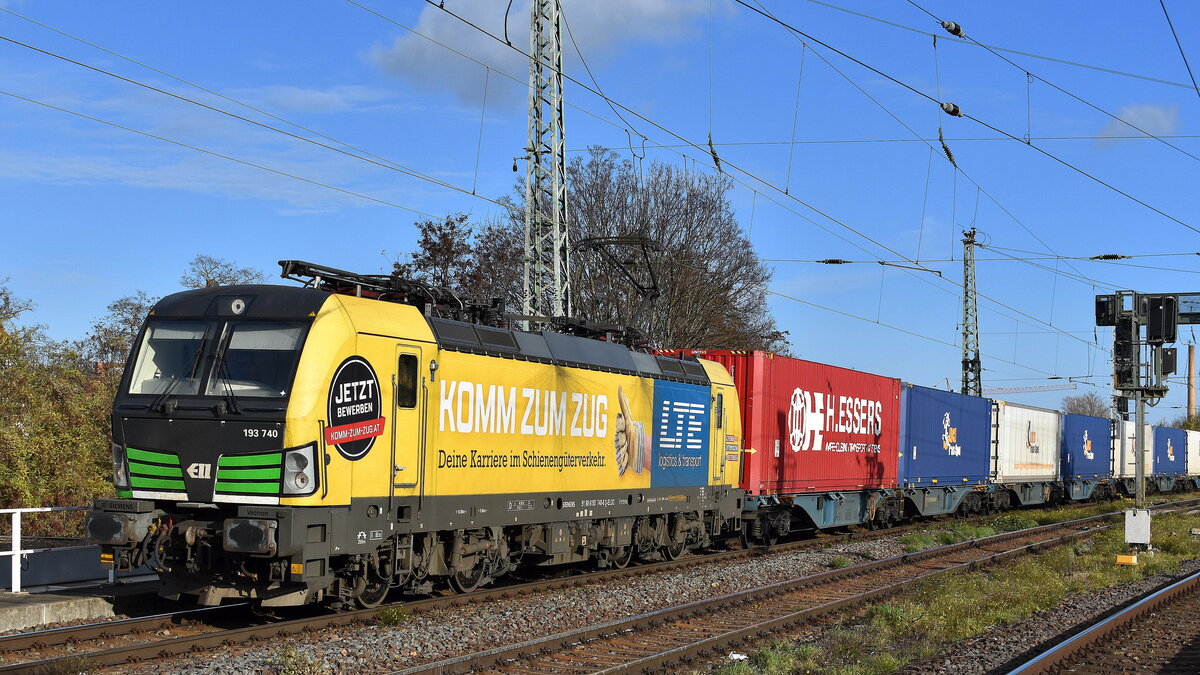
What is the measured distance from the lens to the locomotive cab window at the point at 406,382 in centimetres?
1190

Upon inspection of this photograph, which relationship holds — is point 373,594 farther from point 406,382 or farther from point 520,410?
point 520,410

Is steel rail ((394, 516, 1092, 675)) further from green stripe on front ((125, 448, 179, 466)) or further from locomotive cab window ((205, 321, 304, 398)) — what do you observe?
green stripe on front ((125, 448, 179, 466))

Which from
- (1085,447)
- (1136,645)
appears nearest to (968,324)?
(1085,447)

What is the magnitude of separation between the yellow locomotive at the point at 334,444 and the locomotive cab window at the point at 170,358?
0.07ft

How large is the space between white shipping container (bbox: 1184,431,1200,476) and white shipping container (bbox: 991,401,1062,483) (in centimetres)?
2487

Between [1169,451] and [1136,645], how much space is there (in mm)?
46712

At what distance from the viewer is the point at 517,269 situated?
4150cm

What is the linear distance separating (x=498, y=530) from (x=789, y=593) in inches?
174

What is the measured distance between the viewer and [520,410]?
14055mm

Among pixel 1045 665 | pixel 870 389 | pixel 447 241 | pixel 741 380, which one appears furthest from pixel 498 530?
pixel 447 241

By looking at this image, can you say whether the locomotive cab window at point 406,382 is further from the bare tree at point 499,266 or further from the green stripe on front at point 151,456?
the bare tree at point 499,266

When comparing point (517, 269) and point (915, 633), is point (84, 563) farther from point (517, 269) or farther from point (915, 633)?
point (517, 269)

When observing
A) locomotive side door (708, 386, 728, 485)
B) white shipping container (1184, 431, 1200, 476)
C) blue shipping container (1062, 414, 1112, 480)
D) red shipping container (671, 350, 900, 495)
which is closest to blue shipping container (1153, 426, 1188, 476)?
white shipping container (1184, 431, 1200, 476)

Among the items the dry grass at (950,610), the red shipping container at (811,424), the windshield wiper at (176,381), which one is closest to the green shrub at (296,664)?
the windshield wiper at (176,381)
